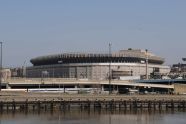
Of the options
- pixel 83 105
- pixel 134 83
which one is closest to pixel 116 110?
pixel 83 105

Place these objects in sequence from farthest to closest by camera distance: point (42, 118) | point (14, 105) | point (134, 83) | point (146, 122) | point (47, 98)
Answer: point (134, 83), point (47, 98), point (14, 105), point (42, 118), point (146, 122)

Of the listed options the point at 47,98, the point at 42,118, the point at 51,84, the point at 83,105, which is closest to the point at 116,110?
the point at 83,105

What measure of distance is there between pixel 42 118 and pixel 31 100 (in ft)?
81.5

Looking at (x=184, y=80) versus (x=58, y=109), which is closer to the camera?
(x=58, y=109)

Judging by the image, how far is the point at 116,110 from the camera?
108250 millimetres

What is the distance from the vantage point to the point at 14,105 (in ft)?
338

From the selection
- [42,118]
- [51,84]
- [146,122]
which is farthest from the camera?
[51,84]

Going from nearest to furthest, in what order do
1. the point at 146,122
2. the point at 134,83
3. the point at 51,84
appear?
the point at 146,122 < the point at 51,84 < the point at 134,83

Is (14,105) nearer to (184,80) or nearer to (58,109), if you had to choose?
(58,109)

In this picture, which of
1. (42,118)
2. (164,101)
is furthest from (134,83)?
(42,118)

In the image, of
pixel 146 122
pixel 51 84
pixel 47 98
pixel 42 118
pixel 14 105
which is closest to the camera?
pixel 146 122

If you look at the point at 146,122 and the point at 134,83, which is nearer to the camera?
the point at 146,122

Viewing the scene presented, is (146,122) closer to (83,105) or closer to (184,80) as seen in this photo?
(83,105)

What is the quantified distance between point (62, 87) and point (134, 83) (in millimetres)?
27046
